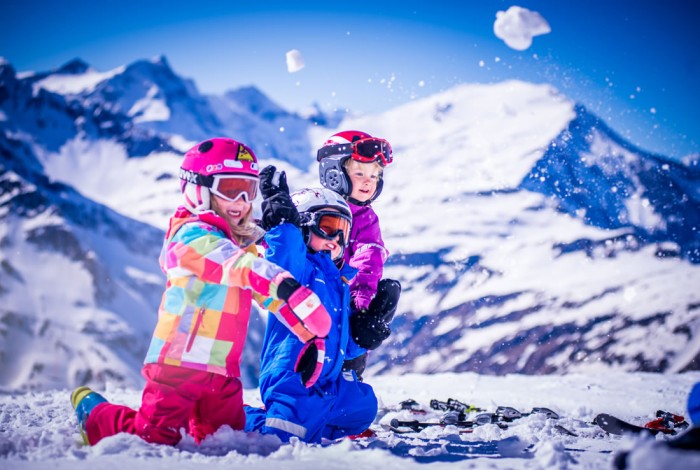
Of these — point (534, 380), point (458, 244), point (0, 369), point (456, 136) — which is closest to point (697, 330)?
point (534, 380)

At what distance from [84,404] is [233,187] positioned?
149cm

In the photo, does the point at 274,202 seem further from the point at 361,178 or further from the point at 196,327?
the point at 361,178

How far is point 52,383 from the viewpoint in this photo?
75.9 m

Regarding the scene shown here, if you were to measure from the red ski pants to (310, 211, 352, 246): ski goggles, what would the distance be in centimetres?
132

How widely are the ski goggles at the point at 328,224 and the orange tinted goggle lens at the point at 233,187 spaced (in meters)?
0.68

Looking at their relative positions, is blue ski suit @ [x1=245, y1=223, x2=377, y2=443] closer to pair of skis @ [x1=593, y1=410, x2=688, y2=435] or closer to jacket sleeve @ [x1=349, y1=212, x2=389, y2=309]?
jacket sleeve @ [x1=349, y1=212, x2=389, y2=309]

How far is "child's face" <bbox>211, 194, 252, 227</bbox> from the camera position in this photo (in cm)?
324

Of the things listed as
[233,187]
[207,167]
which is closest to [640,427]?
[233,187]

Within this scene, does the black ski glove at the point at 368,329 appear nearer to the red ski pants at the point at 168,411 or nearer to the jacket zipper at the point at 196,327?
the red ski pants at the point at 168,411

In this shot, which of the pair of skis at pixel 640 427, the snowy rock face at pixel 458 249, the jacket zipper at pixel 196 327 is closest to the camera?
the jacket zipper at pixel 196 327

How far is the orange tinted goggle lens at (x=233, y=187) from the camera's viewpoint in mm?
3217

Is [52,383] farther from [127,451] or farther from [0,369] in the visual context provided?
[127,451]

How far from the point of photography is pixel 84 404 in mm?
3039

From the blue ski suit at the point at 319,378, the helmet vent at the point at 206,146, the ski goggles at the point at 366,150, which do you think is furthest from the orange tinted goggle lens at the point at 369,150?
the helmet vent at the point at 206,146
